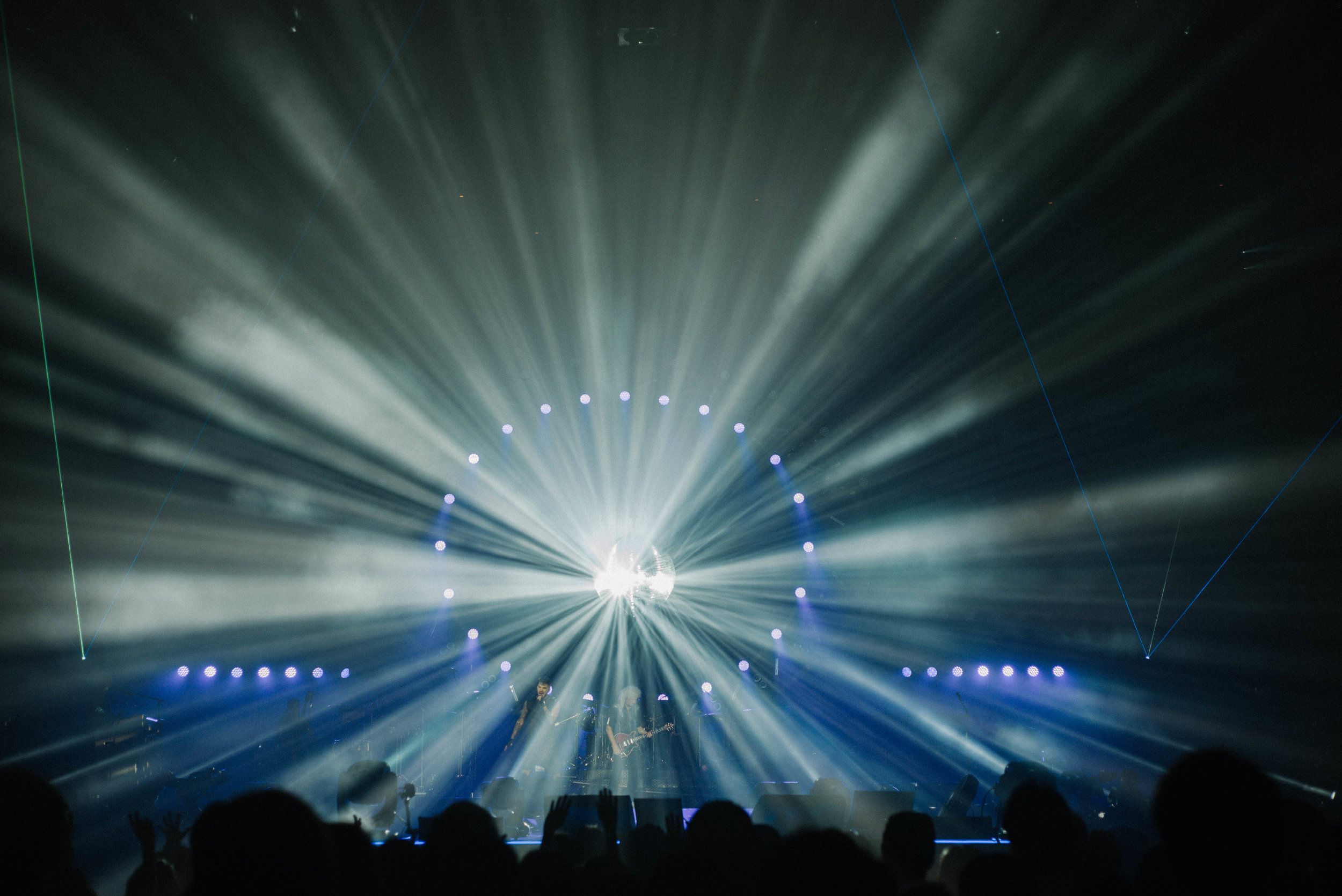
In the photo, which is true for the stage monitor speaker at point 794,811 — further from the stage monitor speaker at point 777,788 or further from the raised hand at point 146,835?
the raised hand at point 146,835

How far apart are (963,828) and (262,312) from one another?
28.6 ft

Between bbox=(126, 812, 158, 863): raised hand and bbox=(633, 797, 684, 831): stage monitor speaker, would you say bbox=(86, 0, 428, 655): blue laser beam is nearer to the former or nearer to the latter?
bbox=(126, 812, 158, 863): raised hand

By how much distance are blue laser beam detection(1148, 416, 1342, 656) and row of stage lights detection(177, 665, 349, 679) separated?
10.9m

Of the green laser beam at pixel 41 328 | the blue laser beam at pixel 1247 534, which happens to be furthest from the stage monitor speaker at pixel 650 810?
the blue laser beam at pixel 1247 534

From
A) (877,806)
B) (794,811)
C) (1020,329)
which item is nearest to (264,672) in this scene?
(794,811)

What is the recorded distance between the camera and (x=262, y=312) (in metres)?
8.87

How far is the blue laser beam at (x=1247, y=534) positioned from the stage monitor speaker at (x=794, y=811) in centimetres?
694

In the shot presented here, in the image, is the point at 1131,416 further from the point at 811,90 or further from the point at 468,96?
the point at 468,96

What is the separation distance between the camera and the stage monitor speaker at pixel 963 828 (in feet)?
17.4

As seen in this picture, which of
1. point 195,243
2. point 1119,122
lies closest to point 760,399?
point 1119,122

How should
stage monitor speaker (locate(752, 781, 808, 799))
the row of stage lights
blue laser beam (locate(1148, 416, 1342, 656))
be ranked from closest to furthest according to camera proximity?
stage monitor speaker (locate(752, 781, 808, 799)), blue laser beam (locate(1148, 416, 1342, 656)), the row of stage lights

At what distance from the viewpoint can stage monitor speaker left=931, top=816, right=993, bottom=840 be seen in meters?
5.29

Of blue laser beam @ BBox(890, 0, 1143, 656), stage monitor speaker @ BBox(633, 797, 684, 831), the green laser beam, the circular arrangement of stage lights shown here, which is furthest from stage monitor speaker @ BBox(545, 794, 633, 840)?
the green laser beam

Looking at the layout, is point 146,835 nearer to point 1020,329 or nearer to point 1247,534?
point 1020,329
